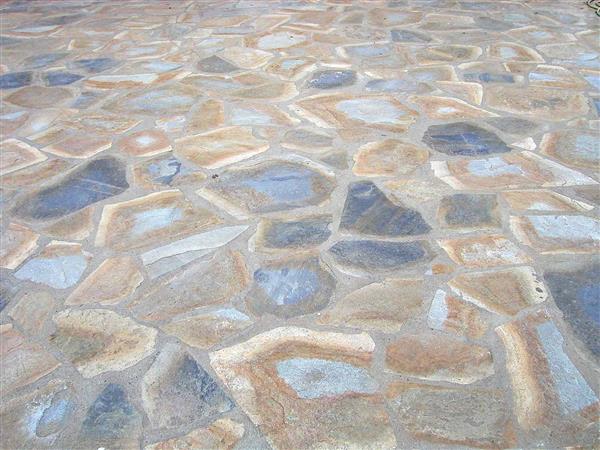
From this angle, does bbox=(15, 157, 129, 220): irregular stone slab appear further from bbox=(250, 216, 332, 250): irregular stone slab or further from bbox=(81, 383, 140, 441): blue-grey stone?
bbox=(81, 383, 140, 441): blue-grey stone

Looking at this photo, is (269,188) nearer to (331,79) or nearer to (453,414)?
(453,414)

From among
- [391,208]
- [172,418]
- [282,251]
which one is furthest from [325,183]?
[172,418]

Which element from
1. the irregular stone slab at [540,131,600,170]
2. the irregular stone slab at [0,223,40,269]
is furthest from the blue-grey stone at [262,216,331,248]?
the irregular stone slab at [540,131,600,170]

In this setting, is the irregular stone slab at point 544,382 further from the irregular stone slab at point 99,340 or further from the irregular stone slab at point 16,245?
the irregular stone slab at point 16,245

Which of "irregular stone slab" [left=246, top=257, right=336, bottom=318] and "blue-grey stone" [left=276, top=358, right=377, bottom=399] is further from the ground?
"irregular stone slab" [left=246, top=257, right=336, bottom=318]

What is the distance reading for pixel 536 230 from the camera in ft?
7.36

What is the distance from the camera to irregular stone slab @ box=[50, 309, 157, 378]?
5.76 feet

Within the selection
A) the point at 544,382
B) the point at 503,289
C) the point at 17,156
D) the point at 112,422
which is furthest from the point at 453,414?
the point at 17,156

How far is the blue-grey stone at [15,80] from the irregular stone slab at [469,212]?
3.46 m

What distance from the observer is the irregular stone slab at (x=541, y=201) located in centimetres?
239

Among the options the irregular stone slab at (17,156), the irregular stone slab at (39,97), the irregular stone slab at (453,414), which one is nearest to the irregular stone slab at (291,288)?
the irregular stone slab at (453,414)

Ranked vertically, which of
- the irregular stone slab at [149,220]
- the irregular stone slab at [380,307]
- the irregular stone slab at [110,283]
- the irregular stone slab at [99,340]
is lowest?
the irregular stone slab at [380,307]

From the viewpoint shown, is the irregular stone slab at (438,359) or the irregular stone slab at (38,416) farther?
the irregular stone slab at (438,359)

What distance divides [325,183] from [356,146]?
0.46 meters
